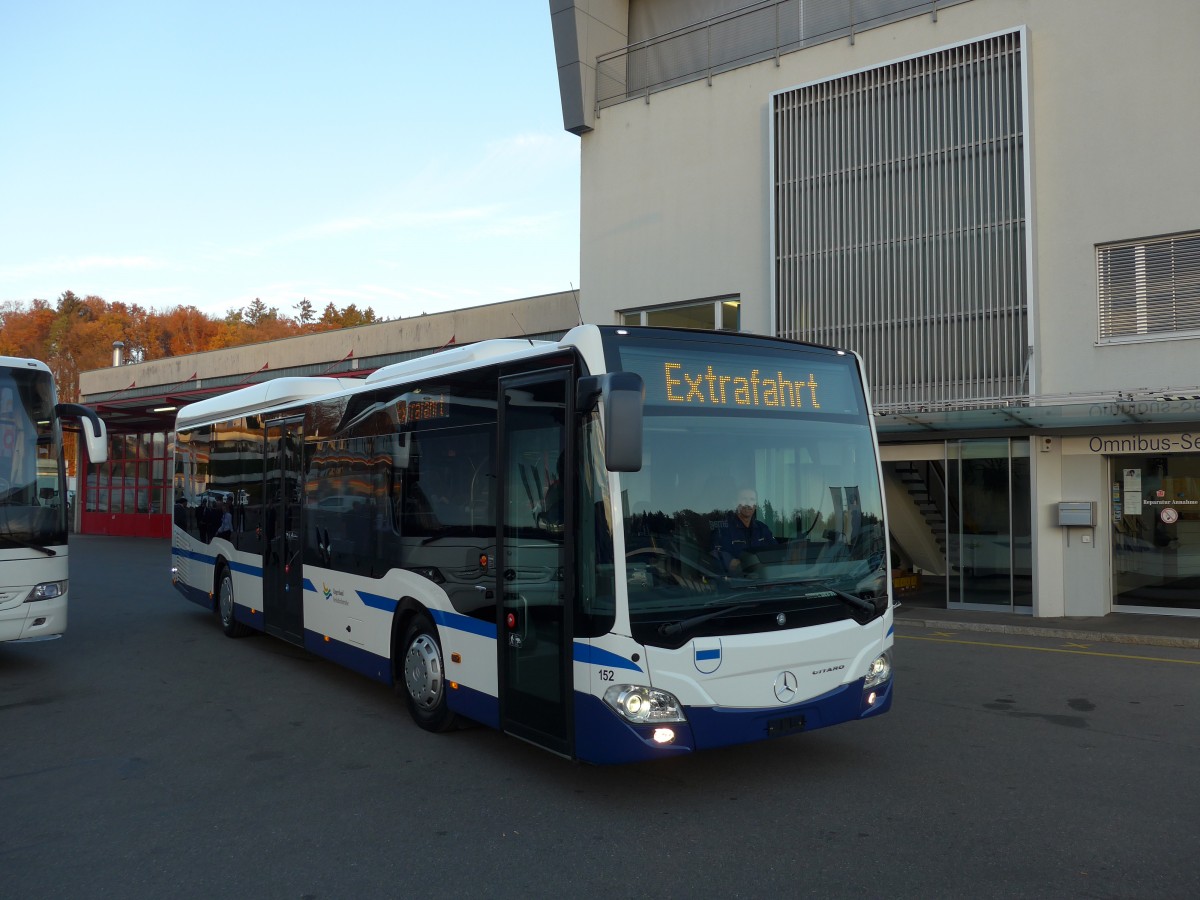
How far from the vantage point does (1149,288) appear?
571 inches

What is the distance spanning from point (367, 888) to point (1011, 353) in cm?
1380

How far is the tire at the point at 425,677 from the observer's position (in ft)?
24.6

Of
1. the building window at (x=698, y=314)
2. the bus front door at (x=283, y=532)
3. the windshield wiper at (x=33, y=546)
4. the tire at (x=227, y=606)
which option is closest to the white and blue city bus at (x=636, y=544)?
the bus front door at (x=283, y=532)

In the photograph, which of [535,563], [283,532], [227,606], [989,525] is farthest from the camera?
[989,525]

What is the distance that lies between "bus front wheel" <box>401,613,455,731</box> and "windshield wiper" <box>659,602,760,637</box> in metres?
2.44

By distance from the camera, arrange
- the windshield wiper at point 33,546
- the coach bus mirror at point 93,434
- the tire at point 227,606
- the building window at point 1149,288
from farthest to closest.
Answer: the building window at point 1149,288 < the tire at point 227,606 < the coach bus mirror at point 93,434 < the windshield wiper at point 33,546

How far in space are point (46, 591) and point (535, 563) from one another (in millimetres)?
6228

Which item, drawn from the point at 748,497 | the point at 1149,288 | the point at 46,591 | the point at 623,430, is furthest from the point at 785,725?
the point at 1149,288

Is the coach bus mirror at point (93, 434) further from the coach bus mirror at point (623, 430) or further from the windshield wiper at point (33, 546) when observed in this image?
the coach bus mirror at point (623, 430)

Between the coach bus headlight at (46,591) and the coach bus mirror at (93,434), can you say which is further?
the coach bus mirror at (93,434)

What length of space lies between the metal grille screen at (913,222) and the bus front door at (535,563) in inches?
434

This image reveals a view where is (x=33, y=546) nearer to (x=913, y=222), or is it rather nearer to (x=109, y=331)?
(x=913, y=222)

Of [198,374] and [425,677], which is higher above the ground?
[198,374]

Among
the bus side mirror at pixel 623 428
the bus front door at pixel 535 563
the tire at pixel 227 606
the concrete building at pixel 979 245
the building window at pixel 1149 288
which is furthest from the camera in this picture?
the concrete building at pixel 979 245
